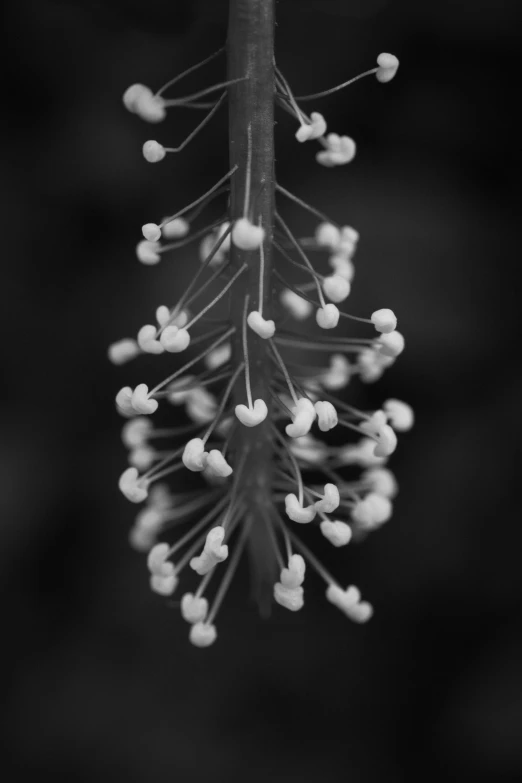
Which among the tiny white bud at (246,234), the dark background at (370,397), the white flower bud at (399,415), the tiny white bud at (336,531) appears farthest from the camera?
the dark background at (370,397)

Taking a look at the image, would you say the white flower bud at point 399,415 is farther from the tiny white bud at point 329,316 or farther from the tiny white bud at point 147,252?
the tiny white bud at point 147,252

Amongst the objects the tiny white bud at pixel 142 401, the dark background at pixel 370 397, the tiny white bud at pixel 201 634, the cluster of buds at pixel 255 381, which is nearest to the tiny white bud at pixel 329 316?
the cluster of buds at pixel 255 381

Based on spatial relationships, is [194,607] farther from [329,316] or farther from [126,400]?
[329,316]

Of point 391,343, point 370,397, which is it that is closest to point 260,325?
point 391,343

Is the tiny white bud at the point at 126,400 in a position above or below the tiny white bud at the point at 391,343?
below

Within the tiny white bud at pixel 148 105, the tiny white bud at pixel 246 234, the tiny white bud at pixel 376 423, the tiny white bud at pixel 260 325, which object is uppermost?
the tiny white bud at pixel 148 105

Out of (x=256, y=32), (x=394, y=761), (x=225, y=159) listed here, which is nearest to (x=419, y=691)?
(x=394, y=761)

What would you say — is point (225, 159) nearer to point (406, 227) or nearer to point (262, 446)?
point (406, 227)

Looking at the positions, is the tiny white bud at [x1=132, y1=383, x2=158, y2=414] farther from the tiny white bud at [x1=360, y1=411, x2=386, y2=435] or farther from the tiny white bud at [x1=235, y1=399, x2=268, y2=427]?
the tiny white bud at [x1=360, y1=411, x2=386, y2=435]
